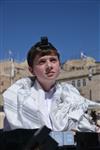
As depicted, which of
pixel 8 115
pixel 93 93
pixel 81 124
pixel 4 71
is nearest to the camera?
pixel 8 115

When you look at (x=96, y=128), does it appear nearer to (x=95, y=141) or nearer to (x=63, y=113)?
(x=63, y=113)

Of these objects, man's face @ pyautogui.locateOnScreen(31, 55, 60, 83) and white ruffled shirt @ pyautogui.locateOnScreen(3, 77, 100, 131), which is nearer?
white ruffled shirt @ pyautogui.locateOnScreen(3, 77, 100, 131)

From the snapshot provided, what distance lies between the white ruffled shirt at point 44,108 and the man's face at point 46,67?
55 millimetres

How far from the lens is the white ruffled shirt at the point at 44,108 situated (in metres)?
1.59

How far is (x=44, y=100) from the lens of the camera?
1.71m

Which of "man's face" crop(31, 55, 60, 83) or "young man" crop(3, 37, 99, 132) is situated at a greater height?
"man's face" crop(31, 55, 60, 83)

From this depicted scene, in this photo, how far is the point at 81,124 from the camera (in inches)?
68.3

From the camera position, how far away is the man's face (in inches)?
68.8

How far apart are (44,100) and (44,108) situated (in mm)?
58

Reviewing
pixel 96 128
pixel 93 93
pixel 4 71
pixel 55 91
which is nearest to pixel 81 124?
pixel 96 128

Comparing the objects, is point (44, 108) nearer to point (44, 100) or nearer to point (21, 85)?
point (44, 100)

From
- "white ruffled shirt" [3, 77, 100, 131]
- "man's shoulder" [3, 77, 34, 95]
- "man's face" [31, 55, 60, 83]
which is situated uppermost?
"man's face" [31, 55, 60, 83]

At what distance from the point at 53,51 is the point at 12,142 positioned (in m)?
0.54

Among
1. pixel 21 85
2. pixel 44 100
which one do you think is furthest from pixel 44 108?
pixel 21 85
